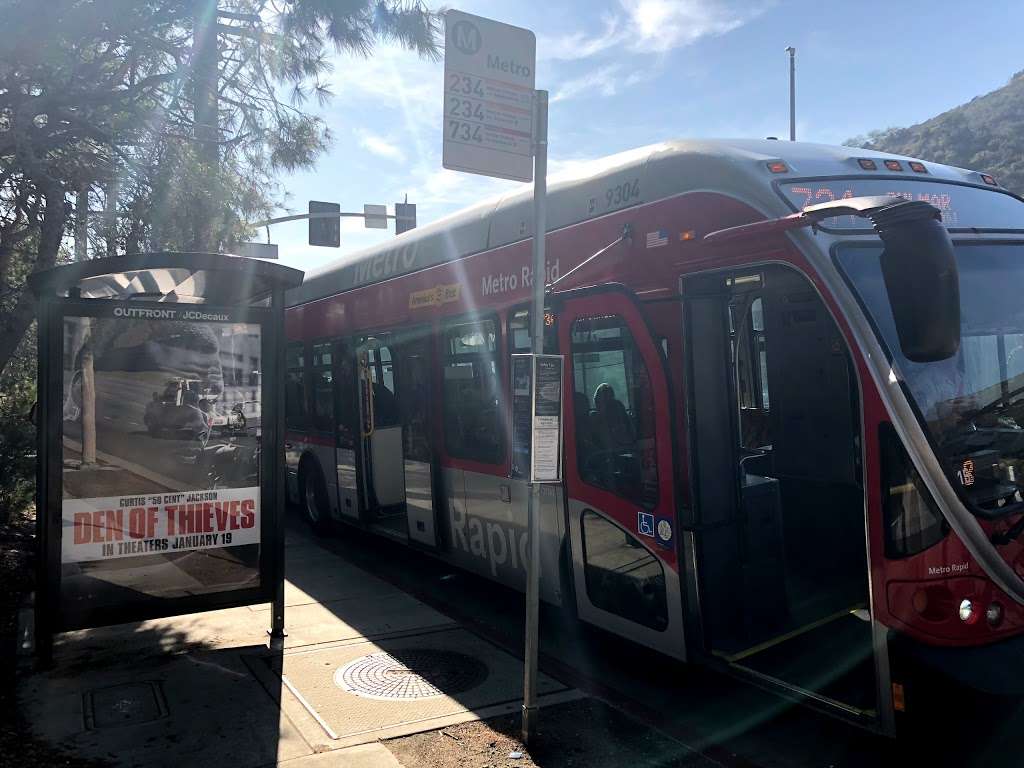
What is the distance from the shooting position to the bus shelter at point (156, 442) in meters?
5.73

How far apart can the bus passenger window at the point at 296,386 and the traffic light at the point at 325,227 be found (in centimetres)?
735

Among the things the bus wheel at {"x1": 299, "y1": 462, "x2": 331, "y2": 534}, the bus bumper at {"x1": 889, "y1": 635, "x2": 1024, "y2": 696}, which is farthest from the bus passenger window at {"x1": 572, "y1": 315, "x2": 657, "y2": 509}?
the bus wheel at {"x1": 299, "y1": 462, "x2": 331, "y2": 534}

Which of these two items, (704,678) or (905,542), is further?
(704,678)

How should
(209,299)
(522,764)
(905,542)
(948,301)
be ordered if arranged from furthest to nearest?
(209,299)
(522,764)
(905,542)
(948,301)

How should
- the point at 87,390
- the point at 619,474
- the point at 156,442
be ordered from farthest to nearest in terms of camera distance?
the point at 156,442 → the point at 87,390 → the point at 619,474

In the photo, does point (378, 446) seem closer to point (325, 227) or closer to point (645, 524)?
point (645, 524)

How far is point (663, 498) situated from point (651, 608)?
721mm

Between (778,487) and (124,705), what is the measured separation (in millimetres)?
4327

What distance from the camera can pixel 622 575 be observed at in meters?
5.53

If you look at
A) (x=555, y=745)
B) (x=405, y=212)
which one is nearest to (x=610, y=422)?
(x=555, y=745)

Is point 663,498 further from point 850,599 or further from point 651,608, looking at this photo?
point 850,599

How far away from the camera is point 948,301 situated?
11.5 feet

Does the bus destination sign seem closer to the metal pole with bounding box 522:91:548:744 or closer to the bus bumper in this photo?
the metal pole with bounding box 522:91:548:744

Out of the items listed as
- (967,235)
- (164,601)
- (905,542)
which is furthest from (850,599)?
(164,601)
